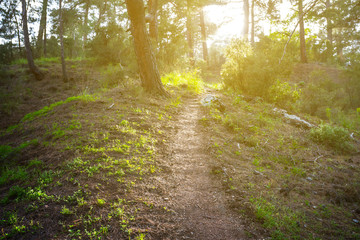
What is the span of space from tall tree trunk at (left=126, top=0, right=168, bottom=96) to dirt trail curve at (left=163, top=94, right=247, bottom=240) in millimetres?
2644

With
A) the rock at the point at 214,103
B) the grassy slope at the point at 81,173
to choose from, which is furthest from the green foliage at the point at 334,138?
the grassy slope at the point at 81,173

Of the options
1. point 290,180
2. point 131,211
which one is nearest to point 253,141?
point 290,180

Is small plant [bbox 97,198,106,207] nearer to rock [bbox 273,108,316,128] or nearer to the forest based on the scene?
the forest

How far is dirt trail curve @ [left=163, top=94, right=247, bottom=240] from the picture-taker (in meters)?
2.39

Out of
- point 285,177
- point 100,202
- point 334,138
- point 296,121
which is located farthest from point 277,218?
point 296,121

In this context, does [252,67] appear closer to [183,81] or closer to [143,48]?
[183,81]

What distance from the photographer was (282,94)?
8266 millimetres

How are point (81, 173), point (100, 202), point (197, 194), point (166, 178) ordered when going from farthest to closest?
point (166, 178) → point (197, 194) → point (81, 173) → point (100, 202)

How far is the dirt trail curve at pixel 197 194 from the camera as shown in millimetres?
2387

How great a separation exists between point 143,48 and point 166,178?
16.0ft

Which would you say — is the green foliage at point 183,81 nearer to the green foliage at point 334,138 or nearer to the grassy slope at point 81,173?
the grassy slope at point 81,173

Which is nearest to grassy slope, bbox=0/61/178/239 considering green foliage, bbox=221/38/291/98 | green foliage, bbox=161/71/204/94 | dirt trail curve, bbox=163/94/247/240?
dirt trail curve, bbox=163/94/247/240

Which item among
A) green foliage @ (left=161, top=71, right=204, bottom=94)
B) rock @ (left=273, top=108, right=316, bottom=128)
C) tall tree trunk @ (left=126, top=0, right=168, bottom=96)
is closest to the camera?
tall tree trunk @ (left=126, top=0, right=168, bottom=96)

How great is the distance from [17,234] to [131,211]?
1121 mm
